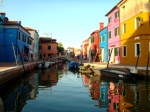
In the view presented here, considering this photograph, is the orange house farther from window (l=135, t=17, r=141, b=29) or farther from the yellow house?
window (l=135, t=17, r=141, b=29)

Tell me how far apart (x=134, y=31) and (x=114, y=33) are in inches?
353

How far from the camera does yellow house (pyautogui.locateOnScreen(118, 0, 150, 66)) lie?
24.4 m

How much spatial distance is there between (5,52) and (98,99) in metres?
27.6

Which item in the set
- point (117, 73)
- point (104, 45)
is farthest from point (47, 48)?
point (117, 73)

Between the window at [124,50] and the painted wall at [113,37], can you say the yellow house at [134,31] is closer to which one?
the window at [124,50]

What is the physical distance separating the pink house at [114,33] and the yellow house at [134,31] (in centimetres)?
200

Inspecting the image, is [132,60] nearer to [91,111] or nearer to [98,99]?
[98,99]

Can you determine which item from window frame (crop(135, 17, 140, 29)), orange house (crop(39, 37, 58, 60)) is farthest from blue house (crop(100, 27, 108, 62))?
orange house (crop(39, 37, 58, 60))

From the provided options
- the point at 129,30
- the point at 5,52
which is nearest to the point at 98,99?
the point at 129,30

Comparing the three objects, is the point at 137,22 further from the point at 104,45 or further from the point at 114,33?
the point at 104,45

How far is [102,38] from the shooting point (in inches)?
1724

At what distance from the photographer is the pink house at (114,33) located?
33.8 meters

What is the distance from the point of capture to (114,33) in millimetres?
35625

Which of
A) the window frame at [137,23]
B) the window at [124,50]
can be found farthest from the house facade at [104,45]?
the window frame at [137,23]
